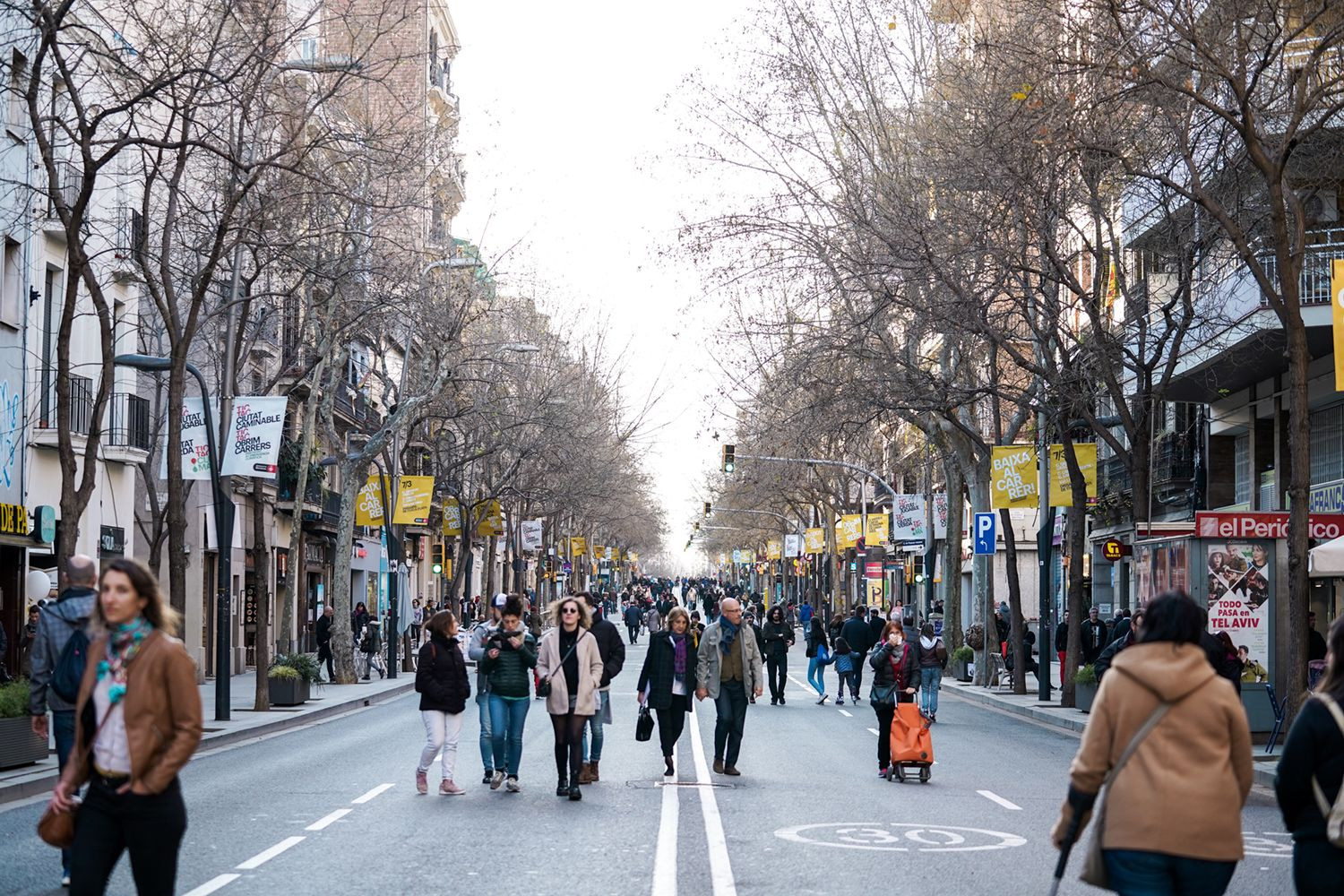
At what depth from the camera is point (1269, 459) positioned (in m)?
33.8

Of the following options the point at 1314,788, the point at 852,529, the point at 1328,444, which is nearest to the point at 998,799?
the point at 1314,788

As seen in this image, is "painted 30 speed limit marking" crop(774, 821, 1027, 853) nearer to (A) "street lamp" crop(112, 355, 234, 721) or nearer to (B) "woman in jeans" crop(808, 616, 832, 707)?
(A) "street lamp" crop(112, 355, 234, 721)

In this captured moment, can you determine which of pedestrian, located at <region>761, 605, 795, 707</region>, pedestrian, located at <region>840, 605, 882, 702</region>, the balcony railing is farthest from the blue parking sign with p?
the balcony railing

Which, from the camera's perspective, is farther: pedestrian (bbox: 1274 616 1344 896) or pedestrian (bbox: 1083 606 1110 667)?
pedestrian (bbox: 1083 606 1110 667)

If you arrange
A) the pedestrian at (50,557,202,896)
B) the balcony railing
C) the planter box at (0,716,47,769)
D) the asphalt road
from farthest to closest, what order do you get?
the balcony railing, the planter box at (0,716,47,769), the asphalt road, the pedestrian at (50,557,202,896)

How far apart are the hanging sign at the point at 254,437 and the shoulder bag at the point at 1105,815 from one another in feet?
65.4

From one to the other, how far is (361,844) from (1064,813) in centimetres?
706

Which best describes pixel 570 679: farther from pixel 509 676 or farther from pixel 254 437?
pixel 254 437

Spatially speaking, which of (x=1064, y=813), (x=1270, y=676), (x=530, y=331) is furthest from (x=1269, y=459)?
(x=1064, y=813)

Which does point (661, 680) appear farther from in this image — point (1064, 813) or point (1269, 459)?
point (1269, 459)

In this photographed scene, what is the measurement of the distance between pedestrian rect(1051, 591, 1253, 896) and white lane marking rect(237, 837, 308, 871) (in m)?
6.52

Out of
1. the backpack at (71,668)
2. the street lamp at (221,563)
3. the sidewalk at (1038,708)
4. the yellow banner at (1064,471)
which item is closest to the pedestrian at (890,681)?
the sidewalk at (1038,708)

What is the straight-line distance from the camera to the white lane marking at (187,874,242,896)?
9953mm

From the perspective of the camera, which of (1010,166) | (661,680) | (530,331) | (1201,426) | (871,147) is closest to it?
(661,680)
